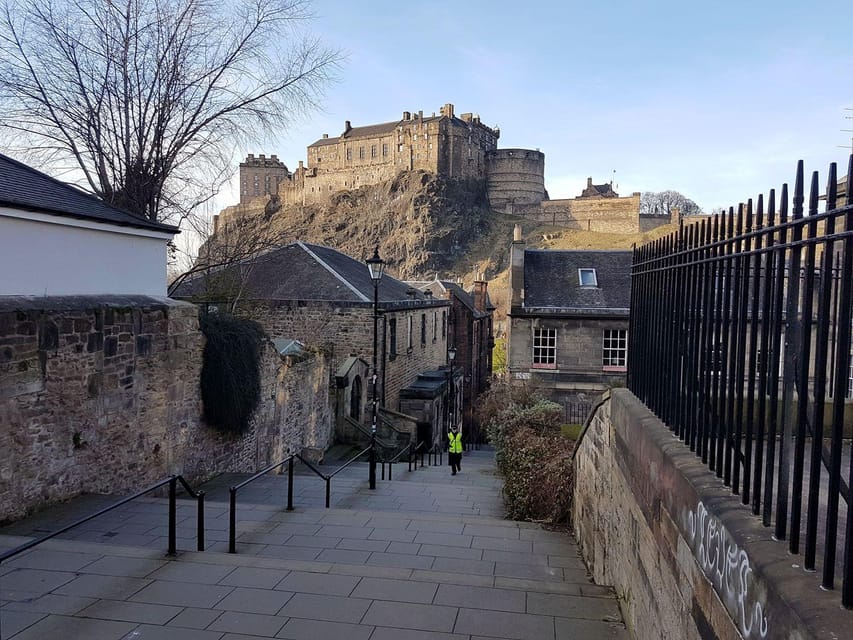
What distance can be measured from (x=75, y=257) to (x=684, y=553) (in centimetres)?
841

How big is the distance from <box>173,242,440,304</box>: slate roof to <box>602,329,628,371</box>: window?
8.00 m

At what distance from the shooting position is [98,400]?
28.2 ft

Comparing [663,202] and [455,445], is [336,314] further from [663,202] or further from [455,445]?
[663,202]

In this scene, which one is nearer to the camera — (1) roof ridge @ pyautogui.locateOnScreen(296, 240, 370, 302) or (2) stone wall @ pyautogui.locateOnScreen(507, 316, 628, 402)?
(1) roof ridge @ pyautogui.locateOnScreen(296, 240, 370, 302)

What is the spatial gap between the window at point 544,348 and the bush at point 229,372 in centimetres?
1300

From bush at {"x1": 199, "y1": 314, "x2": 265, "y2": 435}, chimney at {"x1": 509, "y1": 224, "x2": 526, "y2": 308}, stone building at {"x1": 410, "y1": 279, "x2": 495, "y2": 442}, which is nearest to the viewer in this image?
bush at {"x1": 199, "y1": 314, "x2": 265, "y2": 435}

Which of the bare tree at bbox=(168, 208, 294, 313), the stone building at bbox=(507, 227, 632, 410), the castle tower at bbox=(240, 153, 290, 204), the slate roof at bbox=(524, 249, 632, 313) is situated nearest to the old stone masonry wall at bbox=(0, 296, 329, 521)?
the bare tree at bbox=(168, 208, 294, 313)

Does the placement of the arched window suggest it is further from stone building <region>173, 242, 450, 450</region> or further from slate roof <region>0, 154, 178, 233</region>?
slate roof <region>0, 154, 178, 233</region>

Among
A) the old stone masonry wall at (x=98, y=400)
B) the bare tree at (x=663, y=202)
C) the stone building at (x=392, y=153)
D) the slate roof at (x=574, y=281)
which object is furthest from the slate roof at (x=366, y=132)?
the old stone masonry wall at (x=98, y=400)

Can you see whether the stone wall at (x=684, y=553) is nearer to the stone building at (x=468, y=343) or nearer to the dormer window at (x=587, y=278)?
the dormer window at (x=587, y=278)

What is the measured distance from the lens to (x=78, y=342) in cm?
821

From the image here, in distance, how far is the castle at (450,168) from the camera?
9412cm

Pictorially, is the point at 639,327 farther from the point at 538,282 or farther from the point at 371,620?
the point at 538,282

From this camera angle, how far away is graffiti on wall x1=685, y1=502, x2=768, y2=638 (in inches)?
86.7
